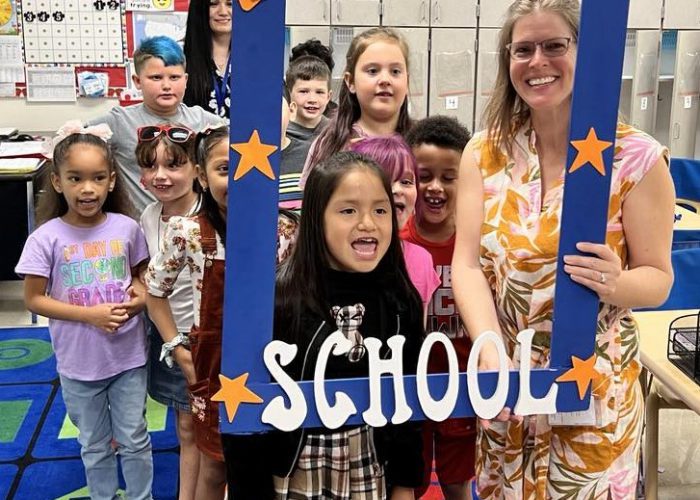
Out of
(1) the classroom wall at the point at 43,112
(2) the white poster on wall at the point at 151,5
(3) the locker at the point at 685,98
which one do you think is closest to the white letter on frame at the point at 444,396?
(2) the white poster on wall at the point at 151,5

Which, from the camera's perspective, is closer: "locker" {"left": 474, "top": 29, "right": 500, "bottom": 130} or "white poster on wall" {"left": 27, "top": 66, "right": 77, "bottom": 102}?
"locker" {"left": 474, "top": 29, "right": 500, "bottom": 130}

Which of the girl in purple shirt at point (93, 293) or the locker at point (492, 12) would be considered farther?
the girl in purple shirt at point (93, 293)

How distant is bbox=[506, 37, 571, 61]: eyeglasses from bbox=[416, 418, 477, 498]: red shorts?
0.68 m

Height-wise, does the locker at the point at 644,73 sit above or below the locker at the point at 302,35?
above

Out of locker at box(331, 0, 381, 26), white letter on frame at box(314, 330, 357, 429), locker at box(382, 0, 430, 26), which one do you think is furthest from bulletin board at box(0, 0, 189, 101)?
white letter on frame at box(314, 330, 357, 429)

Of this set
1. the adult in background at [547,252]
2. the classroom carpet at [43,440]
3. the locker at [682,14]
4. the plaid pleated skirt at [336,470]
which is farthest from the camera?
the locker at [682,14]

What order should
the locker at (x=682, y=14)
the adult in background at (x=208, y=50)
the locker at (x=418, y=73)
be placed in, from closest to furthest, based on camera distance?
1. the locker at (x=418, y=73)
2. the adult in background at (x=208, y=50)
3. the locker at (x=682, y=14)

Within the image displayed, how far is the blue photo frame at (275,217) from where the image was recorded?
0.95 m

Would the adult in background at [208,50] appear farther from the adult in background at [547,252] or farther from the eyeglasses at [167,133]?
the adult in background at [547,252]

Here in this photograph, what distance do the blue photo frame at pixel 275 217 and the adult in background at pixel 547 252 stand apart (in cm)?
4

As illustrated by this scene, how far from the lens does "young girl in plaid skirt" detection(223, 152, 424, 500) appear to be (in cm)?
108

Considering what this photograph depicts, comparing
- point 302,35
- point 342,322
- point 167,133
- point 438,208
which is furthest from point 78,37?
point 342,322

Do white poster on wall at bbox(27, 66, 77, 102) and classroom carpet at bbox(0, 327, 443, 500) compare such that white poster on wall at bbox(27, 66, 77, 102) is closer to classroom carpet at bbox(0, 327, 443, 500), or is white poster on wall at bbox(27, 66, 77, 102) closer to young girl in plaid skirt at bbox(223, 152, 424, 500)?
classroom carpet at bbox(0, 327, 443, 500)

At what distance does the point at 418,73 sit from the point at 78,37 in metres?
4.09
